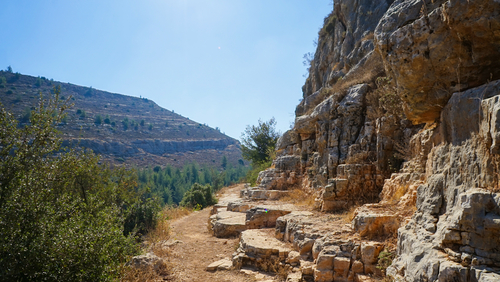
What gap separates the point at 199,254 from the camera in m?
9.16

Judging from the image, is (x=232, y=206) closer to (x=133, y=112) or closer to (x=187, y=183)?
(x=187, y=183)

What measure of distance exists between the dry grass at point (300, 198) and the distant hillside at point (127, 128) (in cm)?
6301

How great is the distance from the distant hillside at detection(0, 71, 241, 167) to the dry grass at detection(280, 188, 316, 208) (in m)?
63.0

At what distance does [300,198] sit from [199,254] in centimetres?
476

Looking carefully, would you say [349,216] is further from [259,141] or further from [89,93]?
[89,93]

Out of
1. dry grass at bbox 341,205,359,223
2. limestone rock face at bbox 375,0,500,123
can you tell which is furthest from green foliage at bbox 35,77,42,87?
limestone rock face at bbox 375,0,500,123

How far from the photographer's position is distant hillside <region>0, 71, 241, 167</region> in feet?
255

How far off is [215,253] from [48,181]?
5639 millimetres

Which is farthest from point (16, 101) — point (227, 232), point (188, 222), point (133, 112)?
point (227, 232)

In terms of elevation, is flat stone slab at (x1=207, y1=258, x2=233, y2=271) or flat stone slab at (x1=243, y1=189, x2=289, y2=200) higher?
flat stone slab at (x1=243, y1=189, x2=289, y2=200)

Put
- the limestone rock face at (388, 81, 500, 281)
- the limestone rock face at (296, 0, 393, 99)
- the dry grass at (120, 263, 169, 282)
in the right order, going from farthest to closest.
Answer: the limestone rock face at (296, 0, 393, 99) → the dry grass at (120, 263, 169, 282) → the limestone rock face at (388, 81, 500, 281)

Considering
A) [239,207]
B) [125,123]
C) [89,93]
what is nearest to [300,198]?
[239,207]

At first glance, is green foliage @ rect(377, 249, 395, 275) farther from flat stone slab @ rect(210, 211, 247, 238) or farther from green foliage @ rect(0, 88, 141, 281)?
flat stone slab @ rect(210, 211, 247, 238)

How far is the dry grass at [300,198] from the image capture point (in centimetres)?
1051
